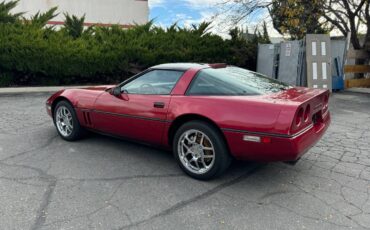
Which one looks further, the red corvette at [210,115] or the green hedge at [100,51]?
the green hedge at [100,51]

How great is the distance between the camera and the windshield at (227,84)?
3.68 meters

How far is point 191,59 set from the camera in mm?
11508

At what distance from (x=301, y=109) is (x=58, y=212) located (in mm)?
2477

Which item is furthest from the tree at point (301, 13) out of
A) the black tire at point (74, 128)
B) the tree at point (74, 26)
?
the black tire at point (74, 128)

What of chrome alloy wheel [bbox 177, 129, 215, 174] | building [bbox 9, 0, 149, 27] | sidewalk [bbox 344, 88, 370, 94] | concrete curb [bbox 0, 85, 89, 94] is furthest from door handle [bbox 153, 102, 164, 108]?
building [bbox 9, 0, 149, 27]

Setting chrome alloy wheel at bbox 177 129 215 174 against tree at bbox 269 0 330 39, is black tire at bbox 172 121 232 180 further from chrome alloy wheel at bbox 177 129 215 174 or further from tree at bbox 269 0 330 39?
tree at bbox 269 0 330 39

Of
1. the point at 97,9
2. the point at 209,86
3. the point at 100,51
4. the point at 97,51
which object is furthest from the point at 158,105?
the point at 97,9

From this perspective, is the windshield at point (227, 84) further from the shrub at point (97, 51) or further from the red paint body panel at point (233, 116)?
the shrub at point (97, 51)

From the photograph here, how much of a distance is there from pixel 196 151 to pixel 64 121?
246cm

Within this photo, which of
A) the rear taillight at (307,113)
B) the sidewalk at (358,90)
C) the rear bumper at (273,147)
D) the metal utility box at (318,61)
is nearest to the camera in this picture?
the rear bumper at (273,147)

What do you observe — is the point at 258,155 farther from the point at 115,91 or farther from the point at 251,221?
the point at 115,91

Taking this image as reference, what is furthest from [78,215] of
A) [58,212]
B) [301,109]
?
[301,109]

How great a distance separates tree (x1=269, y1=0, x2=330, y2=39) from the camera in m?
12.0

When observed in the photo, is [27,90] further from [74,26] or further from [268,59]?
[268,59]
